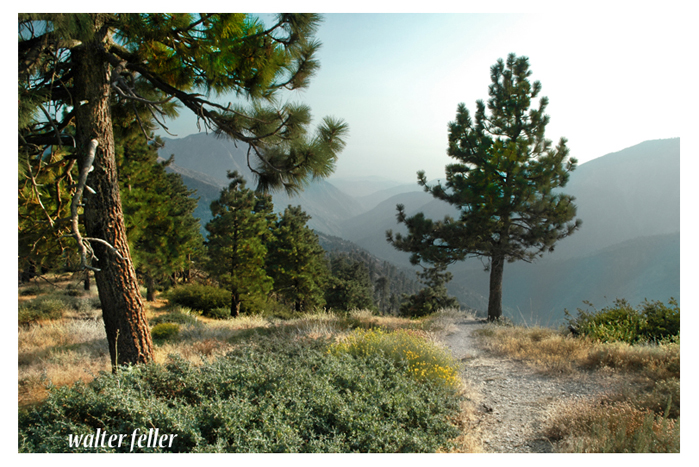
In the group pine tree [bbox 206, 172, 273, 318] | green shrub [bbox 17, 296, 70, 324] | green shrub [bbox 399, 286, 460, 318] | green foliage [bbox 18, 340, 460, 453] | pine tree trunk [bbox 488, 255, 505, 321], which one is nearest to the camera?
green foliage [bbox 18, 340, 460, 453]

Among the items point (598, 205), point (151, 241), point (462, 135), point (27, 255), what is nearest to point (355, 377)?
point (27, 255)

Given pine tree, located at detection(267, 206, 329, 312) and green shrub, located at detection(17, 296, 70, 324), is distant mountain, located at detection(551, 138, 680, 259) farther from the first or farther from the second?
green shrub, located at detection(17, 296, 70, 324)

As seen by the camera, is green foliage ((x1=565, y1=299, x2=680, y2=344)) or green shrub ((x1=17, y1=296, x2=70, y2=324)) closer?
green foliage ((x1=565, y1=299, x2=680, y2=344))

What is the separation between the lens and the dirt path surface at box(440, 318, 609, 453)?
325cm

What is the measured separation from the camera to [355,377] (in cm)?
354

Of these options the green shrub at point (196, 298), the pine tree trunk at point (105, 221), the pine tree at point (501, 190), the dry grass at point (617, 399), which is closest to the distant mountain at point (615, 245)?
the pine tree at point (501, 190)

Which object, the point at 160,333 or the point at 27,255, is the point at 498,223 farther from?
the point at 27,255

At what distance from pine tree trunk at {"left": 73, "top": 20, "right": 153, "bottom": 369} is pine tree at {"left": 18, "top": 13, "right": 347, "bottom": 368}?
1cm

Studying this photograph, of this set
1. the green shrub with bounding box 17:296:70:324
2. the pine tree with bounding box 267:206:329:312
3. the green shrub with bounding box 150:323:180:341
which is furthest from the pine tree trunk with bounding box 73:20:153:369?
the pine tree with bounding box 267:206:329:312

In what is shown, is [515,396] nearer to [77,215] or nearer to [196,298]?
[77,215]

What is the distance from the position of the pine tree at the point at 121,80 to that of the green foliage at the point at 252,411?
102 cm

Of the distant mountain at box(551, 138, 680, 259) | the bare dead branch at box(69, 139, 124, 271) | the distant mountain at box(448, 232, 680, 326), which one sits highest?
the distant mountain at box(551, 138, 680, 259)
